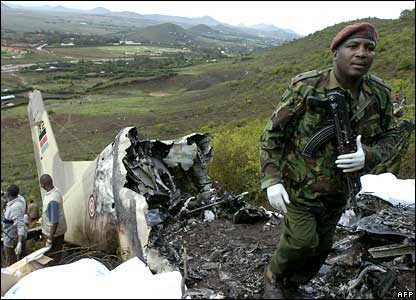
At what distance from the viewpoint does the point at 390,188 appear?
5.88 meters

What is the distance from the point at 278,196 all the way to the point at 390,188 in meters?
3.56

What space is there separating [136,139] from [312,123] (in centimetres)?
331

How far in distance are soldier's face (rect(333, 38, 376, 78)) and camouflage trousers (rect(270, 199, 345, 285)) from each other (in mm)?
827

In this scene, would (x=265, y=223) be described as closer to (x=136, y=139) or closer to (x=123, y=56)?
(x=136, y=139)

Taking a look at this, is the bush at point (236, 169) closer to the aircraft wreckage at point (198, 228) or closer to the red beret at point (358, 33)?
the aircraft wreckage at point (198, 228)

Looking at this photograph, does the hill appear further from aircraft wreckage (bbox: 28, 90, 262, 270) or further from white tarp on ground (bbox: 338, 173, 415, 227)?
white tarp on ground (bbox: 338, 173, 415, 227)

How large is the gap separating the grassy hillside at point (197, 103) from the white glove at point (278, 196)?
6502 mm

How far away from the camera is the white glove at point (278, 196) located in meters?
2.82

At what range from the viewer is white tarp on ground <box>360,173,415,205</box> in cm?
561

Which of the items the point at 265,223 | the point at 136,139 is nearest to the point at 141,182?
the point at 136,139

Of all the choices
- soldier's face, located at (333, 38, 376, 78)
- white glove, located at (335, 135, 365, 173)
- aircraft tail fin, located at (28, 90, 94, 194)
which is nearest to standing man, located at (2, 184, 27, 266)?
aircraft tail fin, located at (28, 90, 94, 194)

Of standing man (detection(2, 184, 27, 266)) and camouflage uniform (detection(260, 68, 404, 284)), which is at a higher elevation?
camouflage uniform (detection(260, 68, 404, 284))

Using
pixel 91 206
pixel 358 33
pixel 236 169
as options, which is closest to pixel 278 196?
pixel 358 33

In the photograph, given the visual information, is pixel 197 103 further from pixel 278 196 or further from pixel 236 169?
pixel 278 196
